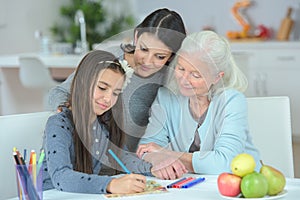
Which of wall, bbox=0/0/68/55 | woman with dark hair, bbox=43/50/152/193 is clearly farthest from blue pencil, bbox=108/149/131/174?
wall, bbox=0/0/68/55

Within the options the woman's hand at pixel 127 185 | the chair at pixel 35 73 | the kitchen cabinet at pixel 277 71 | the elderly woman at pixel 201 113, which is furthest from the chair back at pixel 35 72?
the woman's hand at pixel 127 185

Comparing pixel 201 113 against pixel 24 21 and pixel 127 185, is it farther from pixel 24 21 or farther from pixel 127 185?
pixel 24 21

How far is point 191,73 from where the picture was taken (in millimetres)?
1690

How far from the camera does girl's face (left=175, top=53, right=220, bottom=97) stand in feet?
5.54

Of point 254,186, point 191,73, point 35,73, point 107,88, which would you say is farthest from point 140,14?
point 254,186

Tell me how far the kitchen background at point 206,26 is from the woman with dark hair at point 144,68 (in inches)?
111

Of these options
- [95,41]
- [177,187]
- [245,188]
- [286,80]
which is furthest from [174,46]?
[95,41]

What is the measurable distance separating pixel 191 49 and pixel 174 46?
0.05m

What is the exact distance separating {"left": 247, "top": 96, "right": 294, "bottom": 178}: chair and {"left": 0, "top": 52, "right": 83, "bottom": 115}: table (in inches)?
109

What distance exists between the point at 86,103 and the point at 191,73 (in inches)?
10.8

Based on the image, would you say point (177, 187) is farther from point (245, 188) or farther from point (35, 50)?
point (35, 50)

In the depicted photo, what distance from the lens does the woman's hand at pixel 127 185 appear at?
4.91 ft

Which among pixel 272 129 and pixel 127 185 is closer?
pixel 127 185

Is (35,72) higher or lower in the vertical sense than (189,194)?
higher
